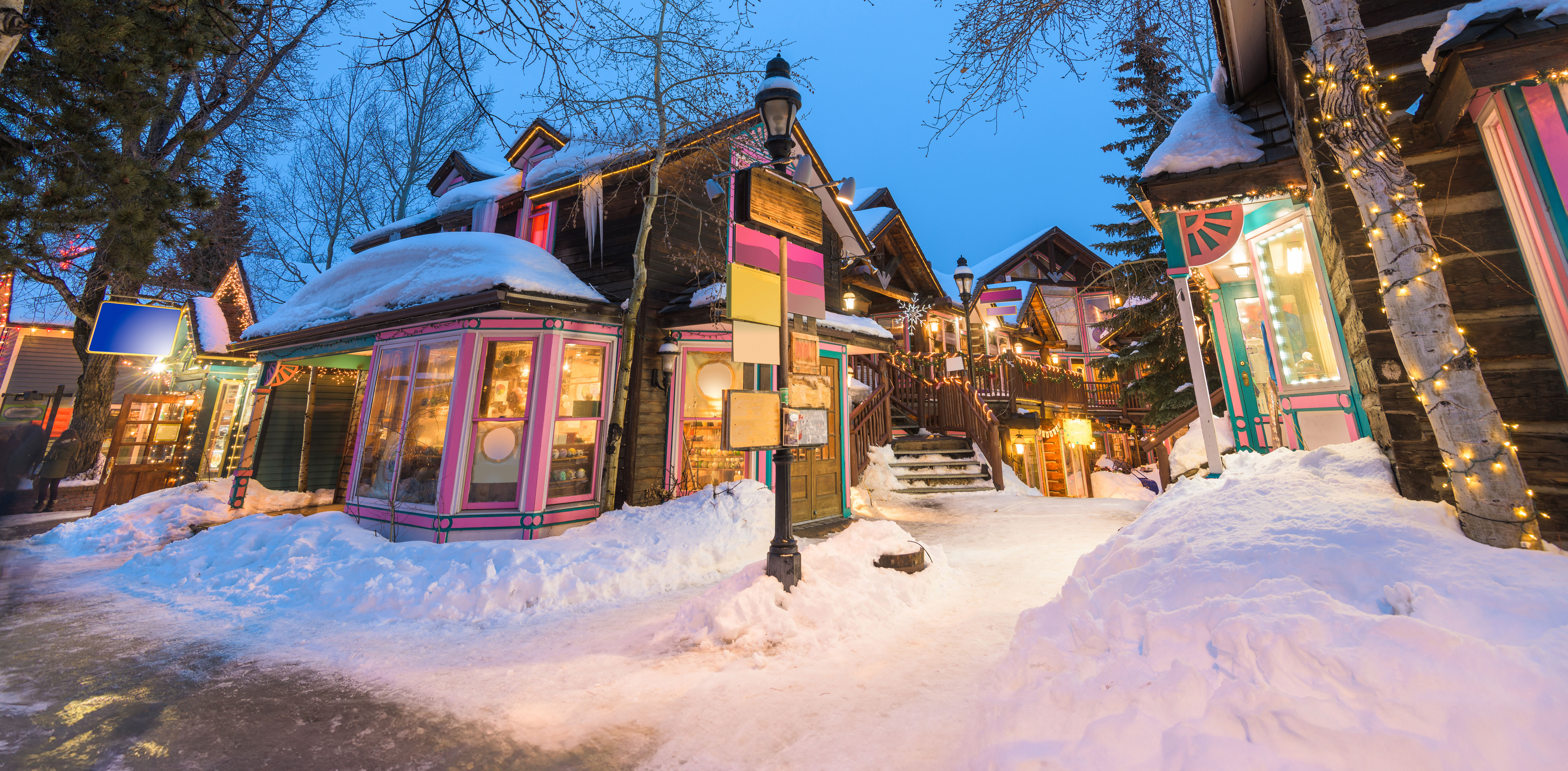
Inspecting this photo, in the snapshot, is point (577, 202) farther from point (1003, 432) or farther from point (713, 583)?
point (1003, 432)

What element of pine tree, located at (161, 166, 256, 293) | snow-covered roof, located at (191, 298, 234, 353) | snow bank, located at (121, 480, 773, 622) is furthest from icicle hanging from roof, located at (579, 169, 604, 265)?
snow-covered roof, located at (191, 298, 234, 353)

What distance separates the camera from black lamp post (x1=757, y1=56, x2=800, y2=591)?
4.87m

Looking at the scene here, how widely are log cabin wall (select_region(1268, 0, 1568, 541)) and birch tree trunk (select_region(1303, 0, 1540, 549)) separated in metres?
0.31

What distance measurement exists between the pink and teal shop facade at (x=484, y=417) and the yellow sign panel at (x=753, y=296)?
3.87 metres

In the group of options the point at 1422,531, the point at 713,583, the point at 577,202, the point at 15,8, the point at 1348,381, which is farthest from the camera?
the point at 577,202

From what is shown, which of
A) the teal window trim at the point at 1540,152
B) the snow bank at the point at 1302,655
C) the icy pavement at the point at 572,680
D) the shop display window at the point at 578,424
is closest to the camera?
the snow bank at the point at 1302,655

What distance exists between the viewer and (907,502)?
12133mm

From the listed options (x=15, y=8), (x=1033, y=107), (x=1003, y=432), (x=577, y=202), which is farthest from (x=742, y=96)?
(x=1033, y=107)

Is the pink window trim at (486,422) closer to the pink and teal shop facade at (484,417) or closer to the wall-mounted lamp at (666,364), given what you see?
the pink and teal shop facade at (484,417)

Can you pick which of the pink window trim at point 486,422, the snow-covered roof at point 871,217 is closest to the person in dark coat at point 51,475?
the pink window trim at point 486,422

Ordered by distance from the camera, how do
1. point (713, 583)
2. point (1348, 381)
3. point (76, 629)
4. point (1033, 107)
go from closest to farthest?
1. point (76, 629)
2. point (1348, 381)
3. point (713, 583)
4. point (1033, 107)

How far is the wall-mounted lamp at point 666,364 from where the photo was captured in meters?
8.83

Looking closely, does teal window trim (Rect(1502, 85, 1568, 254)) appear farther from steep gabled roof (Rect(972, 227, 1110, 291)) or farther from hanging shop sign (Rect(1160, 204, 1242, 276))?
steep gabled roof (Rect(972, 227, 1110, 291))

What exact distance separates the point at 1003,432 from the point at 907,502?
5.76 meters
